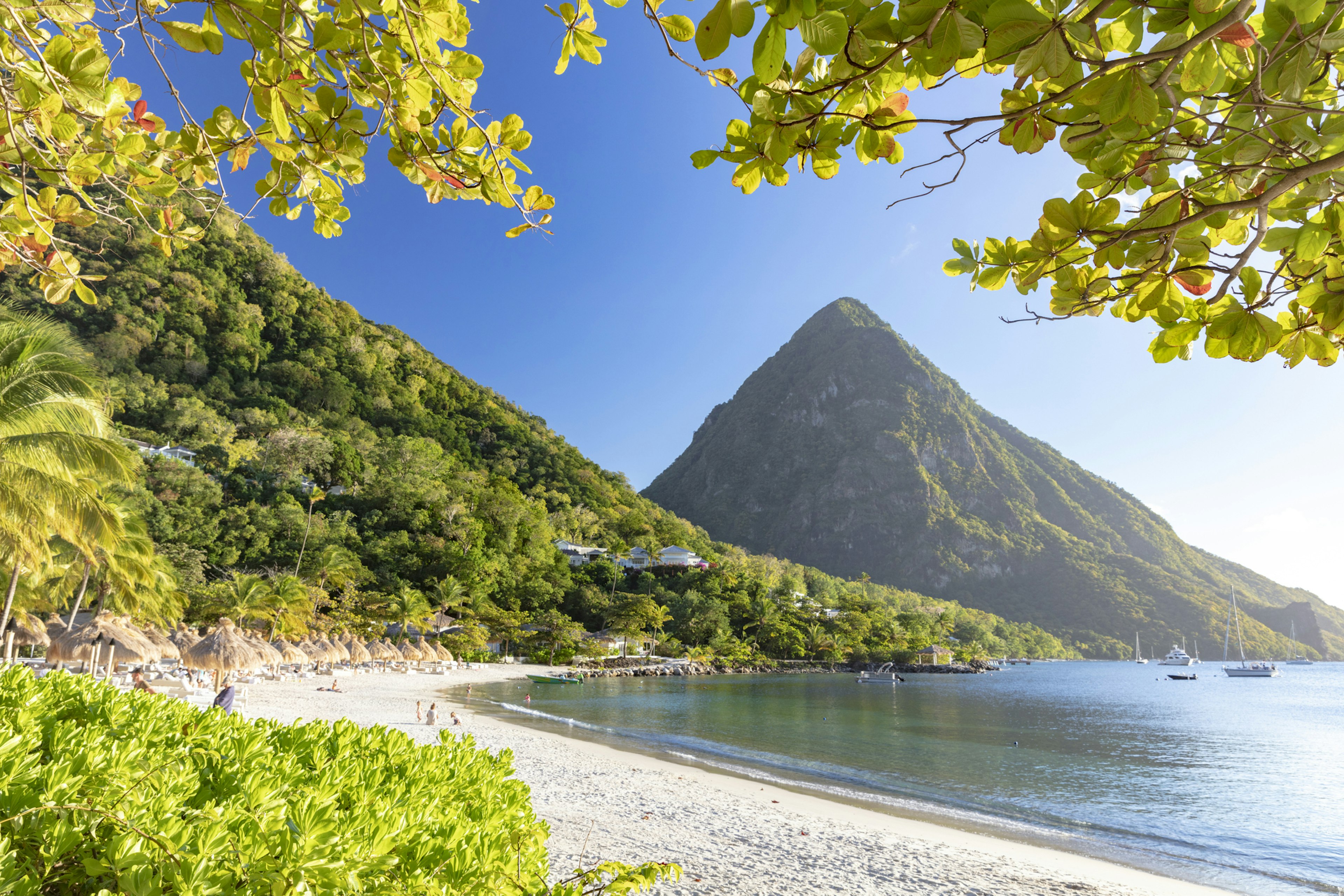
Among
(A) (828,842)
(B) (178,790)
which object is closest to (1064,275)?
(B) (178,790)

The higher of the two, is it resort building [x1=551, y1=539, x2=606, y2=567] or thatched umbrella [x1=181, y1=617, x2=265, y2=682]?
resort building [x1=551, y1=539, x2=606, y2=567]

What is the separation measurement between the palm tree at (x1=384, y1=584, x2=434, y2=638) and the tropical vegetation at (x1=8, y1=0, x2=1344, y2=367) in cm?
4011

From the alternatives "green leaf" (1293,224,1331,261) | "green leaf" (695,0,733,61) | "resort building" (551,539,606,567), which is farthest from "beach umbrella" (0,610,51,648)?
→ "resort building" (551,539,606,567)

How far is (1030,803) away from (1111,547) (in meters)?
121

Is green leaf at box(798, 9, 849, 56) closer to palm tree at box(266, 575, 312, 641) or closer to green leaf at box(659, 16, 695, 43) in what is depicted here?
green leaf at box(659, 16, 695, 43)

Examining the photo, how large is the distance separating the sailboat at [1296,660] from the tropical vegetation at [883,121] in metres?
132

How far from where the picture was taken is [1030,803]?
1312 centimetres

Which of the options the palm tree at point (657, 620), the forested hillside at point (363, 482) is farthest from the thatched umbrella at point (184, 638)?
the palm tree at point (657, 620)

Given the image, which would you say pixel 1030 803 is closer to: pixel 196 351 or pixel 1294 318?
pixel 1294 318

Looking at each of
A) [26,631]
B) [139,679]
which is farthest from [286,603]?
[139,679]

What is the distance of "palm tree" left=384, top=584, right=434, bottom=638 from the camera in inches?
1515

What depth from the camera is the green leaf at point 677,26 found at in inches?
46.1

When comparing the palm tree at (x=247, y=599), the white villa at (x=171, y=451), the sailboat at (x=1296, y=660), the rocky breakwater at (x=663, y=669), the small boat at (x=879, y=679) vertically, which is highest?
the white villa at (x=171, y=451)

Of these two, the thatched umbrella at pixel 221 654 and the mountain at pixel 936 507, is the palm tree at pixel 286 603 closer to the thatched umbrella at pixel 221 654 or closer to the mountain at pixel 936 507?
the thatched umbrella at pixel 221 654
